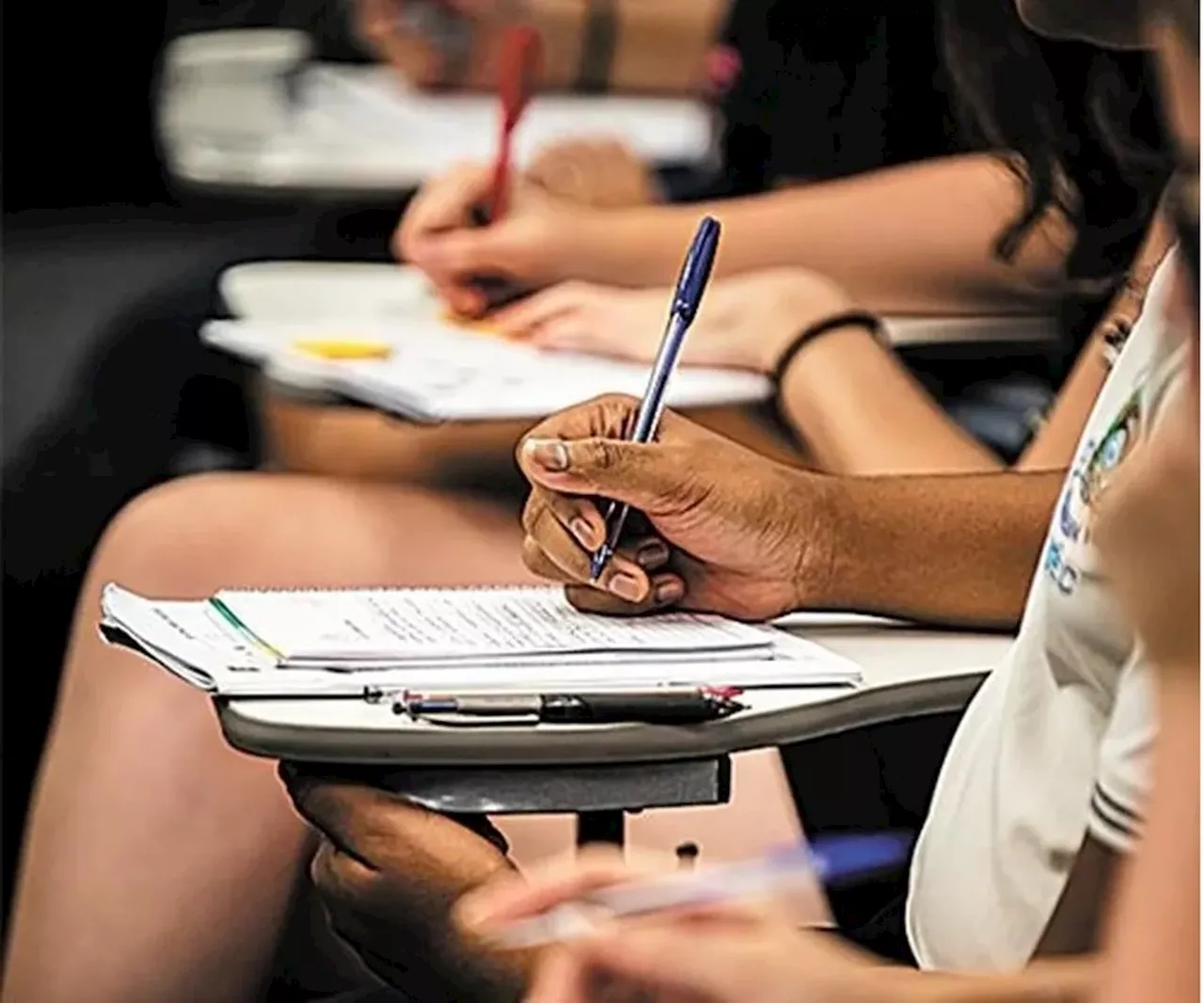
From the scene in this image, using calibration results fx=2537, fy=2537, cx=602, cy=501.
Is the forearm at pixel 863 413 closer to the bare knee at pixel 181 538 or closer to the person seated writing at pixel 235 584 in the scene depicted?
the person seated writing at pixel 235 584

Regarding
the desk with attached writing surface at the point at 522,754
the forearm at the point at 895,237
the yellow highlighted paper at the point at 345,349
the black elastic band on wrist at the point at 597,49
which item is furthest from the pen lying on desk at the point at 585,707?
the black elastic band on wrist at the point at 597,49

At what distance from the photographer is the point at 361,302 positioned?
146 centimetres

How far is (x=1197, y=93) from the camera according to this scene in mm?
582

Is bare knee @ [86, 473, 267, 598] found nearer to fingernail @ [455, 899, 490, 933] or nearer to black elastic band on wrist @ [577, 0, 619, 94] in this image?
fingernail @ [455, 899, 490, 933]

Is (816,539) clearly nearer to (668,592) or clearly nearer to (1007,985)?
(668,592)

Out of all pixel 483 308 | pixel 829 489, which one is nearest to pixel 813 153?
pixel 483 308

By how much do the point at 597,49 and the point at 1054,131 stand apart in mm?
927

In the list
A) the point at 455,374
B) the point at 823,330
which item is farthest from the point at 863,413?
the point at 455,374

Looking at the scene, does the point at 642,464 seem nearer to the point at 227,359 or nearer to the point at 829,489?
the point at 829,489

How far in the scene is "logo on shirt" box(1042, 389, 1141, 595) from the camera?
28.0 inches

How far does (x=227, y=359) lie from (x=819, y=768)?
64cm

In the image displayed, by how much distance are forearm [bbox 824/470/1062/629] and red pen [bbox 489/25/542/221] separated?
0.57 metres

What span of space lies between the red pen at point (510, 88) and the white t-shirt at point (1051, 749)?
2.26ft

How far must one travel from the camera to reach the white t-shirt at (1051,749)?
670mm
